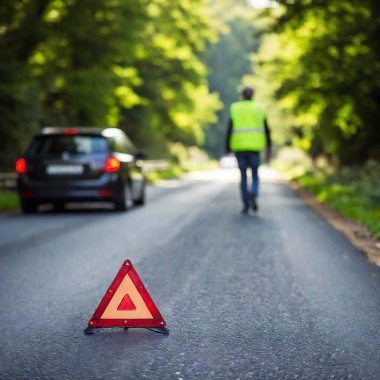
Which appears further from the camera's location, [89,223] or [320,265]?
[89,223]

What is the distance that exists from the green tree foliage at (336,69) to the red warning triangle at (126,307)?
13.8m

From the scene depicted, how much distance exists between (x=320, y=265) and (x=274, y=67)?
20388mm

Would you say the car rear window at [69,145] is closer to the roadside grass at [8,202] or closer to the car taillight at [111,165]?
the car taillight at [111,165]

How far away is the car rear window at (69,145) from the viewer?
14.2 meters

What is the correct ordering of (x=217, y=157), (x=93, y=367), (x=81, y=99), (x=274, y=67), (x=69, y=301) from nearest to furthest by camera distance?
(x=93, y=367) → (x=69, y=301) → (x=81, y=99) → (x=274, y=67) → (x=217, y=157)

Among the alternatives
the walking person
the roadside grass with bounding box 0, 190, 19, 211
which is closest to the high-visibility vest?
the walking person

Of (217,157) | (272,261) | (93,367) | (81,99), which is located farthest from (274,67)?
(217,157)

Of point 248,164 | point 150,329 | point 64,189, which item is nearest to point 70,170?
point 64,189

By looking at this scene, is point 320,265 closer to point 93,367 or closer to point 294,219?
point 93,367

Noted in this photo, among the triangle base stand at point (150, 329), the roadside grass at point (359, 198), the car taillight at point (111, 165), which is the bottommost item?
the roadside grass at point (359, 198)

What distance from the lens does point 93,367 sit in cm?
406

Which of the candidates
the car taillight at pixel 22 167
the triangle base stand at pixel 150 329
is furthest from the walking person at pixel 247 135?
the triangle base stand at pixel 150 329

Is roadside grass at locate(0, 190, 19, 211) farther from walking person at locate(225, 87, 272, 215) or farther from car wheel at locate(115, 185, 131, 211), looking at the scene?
walking person at locate(225, 87, 272, 215)

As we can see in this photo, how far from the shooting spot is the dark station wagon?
14062 millimetres
